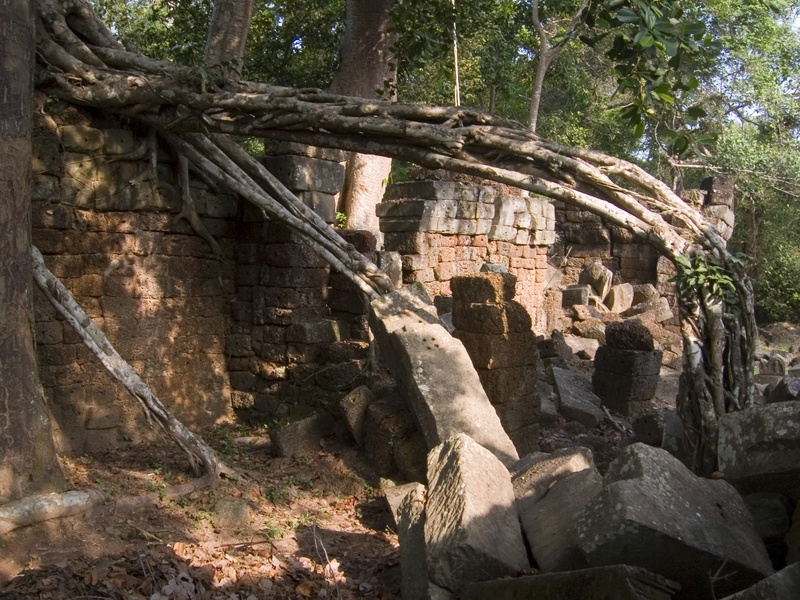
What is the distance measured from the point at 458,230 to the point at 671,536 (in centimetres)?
921

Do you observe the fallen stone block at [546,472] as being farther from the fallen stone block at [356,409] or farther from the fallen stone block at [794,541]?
the fallen stone block at [356,409]

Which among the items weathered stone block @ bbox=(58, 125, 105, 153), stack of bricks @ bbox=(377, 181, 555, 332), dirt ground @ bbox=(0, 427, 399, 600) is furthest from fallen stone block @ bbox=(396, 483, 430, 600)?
stack of bricks @ bbox=(377, 181, 555, 332)

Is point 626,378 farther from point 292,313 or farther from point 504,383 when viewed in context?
point 292,313

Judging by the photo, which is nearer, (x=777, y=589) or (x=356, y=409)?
(x=777, y=589)

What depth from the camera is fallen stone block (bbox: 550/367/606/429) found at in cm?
904

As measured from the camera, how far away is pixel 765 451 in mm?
4273

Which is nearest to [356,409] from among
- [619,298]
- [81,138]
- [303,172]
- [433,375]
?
[433,375]

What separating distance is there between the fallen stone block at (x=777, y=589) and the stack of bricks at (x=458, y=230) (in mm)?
8817

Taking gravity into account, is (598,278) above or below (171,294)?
above

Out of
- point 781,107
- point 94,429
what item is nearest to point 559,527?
point 94,429

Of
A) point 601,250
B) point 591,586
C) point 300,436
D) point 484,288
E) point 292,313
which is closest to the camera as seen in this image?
point 591,586

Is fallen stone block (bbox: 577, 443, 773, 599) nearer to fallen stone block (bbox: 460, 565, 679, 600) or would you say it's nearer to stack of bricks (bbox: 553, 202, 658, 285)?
fallen stone block (bbox: 460, 565, 679, 600)

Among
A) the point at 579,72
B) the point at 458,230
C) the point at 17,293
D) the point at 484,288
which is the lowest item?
the point at 17,293

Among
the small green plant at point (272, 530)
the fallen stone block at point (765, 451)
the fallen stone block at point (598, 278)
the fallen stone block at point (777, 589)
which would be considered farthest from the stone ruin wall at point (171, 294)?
the fallen stone block at point (598, 278)
